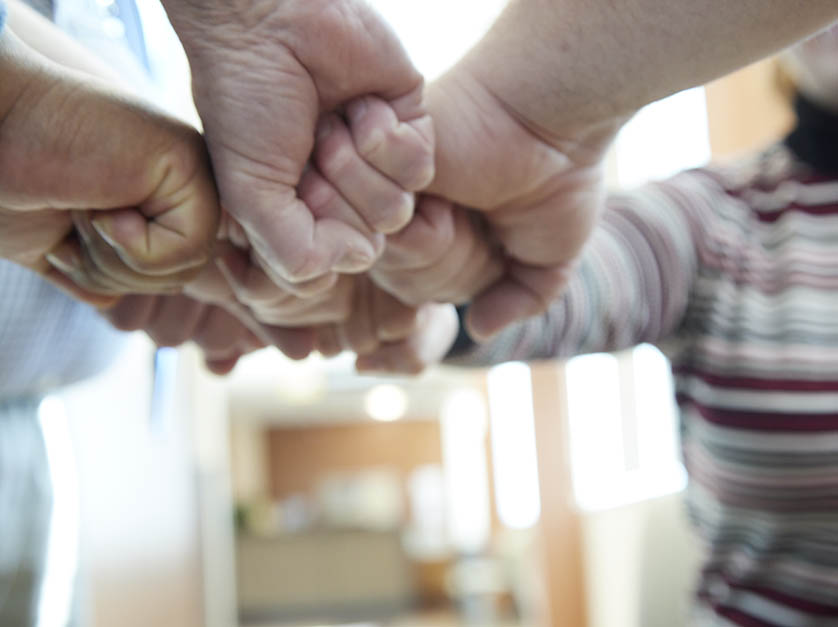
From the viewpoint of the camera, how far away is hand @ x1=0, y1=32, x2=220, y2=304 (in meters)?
0.34

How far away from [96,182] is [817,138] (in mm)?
637

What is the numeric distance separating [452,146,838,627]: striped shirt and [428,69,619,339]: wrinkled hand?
6.6 inches

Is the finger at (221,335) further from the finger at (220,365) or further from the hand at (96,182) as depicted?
the hand at (96,182)

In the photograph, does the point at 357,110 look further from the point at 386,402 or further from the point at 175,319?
the point at 386,402

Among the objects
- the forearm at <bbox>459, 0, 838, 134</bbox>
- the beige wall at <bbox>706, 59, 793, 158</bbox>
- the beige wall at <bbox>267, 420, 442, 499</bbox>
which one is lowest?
the beige wall at <bbox>267, 420, 442, 499</bbox>

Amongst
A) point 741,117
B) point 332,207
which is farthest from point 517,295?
point 741,117

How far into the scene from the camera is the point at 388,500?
8859mm

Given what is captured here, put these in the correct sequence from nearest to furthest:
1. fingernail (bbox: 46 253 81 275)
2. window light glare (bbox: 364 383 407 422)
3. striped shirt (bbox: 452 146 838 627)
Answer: fingernail (bbox: 46 253 81 275)
striped shirt (bbox: 452 146 838 627)
window light glare (bbox: 364 383 407 422)

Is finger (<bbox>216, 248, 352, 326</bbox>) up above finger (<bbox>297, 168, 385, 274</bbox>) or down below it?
below

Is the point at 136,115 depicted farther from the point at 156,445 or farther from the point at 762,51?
the point at 156,445

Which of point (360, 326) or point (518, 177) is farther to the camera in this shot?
point (360, 326)

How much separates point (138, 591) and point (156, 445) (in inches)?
16.0

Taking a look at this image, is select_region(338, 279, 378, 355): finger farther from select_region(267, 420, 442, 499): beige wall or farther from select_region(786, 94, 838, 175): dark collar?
select_region(267, 420, 442, 499): beige wall

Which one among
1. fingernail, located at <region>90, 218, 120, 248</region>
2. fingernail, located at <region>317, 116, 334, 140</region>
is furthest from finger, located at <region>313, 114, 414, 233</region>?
fingernail, located at <region>90, 218, 120, 248</region>
